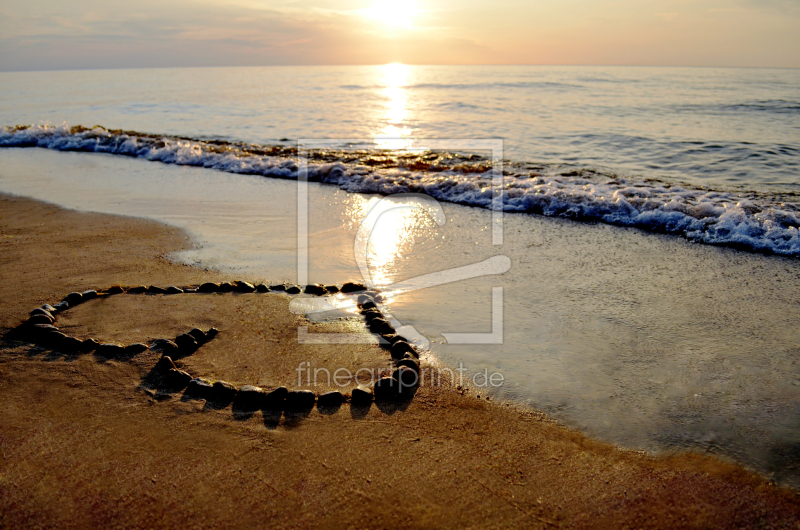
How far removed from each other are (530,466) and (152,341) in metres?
3.01

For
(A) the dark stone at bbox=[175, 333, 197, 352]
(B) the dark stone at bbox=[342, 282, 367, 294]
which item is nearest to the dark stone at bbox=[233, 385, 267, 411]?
(A) the dark stone at bbox=[175, 333, 197, 352]

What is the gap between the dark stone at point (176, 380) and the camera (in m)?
3.48

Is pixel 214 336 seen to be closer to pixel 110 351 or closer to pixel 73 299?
pixel 110 351

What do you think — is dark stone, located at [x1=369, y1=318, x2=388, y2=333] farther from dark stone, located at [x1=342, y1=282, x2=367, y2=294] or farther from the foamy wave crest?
the foamy wave crest

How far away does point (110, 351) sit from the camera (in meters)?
3.85

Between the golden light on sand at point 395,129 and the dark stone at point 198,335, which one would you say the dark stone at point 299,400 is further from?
the golden light on sand at point 395,129

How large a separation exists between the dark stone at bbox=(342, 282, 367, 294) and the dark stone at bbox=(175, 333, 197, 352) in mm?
1526

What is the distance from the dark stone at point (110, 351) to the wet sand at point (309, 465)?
0.09 meters

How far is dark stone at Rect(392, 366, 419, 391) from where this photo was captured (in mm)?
3506

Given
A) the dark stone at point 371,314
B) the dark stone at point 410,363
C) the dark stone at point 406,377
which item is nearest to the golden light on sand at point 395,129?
the dark stone at point 371,314

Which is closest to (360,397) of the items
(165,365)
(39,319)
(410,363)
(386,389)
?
(386,389)

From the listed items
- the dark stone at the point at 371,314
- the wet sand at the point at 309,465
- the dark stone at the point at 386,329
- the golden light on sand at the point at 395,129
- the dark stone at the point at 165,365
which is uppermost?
the golden light on sand at the point at 395,129

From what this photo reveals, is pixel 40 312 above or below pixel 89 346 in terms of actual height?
above

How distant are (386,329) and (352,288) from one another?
944 millimetres
